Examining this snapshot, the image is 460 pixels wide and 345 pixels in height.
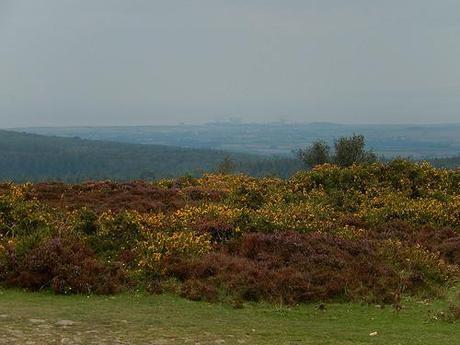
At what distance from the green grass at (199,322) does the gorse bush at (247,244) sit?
0.78 meters

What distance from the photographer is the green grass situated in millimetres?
10258

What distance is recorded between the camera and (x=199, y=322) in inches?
461

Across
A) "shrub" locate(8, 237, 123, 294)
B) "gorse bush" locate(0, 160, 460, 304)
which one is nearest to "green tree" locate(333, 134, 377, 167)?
"gorse bush" locate(0, 160, 460, 304)

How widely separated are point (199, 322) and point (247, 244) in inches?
247

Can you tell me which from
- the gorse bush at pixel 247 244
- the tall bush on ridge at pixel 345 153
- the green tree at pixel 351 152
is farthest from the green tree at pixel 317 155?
the gorse bush at pixel 247 244

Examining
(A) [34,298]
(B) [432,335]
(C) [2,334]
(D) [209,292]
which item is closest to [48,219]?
(A) [34,298]

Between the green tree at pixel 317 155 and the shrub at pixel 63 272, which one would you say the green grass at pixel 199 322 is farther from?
the green tree at pixel 317 155

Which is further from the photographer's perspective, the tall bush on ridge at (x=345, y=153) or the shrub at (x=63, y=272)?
the tall bush on ridge at (x=345, y=153)

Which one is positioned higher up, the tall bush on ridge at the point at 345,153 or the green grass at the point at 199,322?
the tall bush on ridge at the point at 345,153

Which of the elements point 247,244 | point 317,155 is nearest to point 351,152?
point 317,155

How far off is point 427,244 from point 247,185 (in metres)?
10.0

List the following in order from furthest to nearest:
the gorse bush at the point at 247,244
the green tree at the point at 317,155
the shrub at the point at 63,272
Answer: the green tree at the point at 317,155, the gorse bush at the point at 247,244, the shrub at the point at 63,272

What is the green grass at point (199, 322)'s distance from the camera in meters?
10.3

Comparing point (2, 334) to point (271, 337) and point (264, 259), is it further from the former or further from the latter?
point (264, 259)
